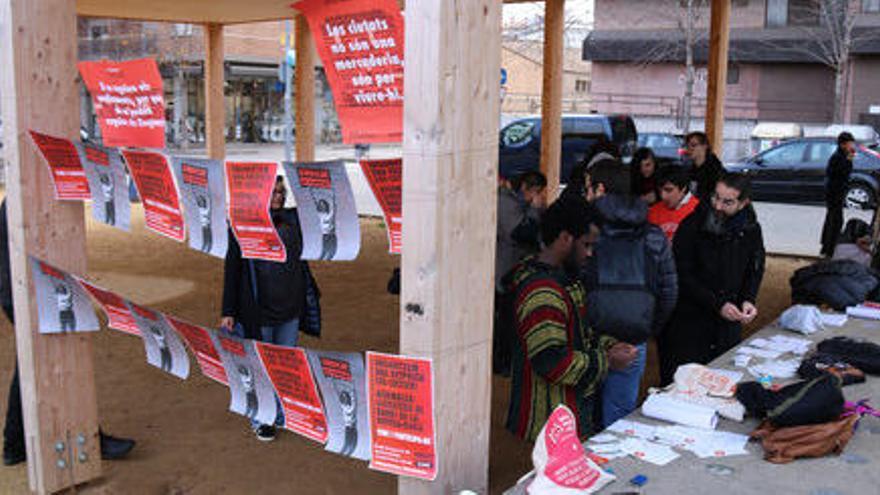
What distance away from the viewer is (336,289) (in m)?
9.25

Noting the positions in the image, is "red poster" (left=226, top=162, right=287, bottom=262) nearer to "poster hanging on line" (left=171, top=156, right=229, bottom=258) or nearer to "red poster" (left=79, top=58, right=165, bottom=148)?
"poster hanging on line" (left=171, top=156, right=229, bottom=258)

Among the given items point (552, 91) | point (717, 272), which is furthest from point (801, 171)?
point (717, 272)

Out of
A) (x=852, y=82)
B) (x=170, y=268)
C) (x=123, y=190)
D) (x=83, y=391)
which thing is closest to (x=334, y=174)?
(x=123, y=190)

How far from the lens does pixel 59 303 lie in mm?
4172

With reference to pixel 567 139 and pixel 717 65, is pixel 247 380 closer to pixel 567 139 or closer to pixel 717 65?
pixel 717 65

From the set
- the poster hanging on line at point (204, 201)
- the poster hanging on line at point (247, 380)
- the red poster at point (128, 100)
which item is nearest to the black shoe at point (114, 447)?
the poster hanging on line at point (247, 380)

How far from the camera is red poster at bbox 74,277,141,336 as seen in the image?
388 cm

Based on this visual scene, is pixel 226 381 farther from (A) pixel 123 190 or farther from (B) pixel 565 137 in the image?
(B) pixel 565 137

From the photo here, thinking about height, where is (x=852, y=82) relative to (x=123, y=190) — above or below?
above

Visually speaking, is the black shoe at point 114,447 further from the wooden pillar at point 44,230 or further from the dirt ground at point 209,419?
the wooden pillar at point 44,230

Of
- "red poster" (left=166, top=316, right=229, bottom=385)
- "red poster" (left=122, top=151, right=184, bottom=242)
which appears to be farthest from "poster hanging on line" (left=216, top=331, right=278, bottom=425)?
"red poster" (left=122, top=151, right=184, bottom=242)

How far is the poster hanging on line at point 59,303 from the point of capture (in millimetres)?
4133

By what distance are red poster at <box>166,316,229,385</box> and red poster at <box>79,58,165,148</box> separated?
872 mm

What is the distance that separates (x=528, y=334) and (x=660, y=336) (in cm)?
189
